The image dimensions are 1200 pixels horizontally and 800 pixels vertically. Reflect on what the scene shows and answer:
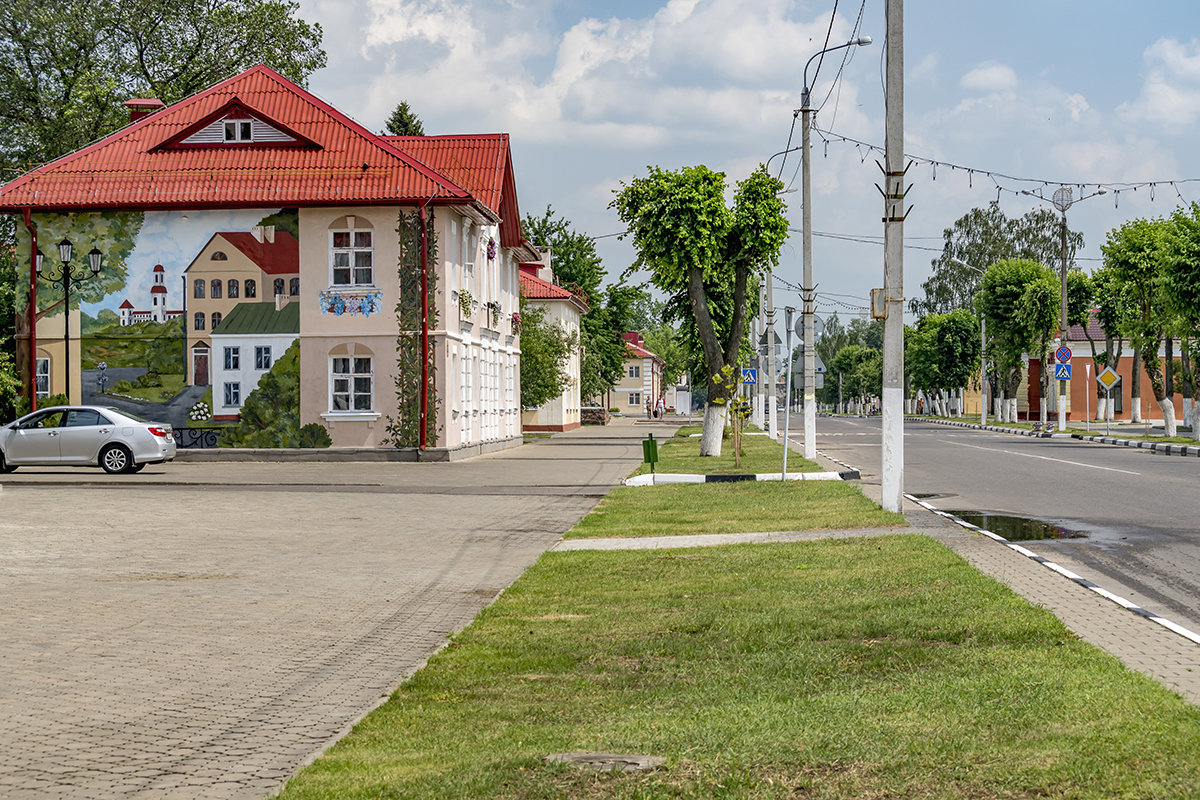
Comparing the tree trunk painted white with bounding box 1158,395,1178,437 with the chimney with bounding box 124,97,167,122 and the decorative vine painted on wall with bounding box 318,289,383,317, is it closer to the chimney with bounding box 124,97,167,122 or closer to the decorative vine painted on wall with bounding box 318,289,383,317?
the decorative vine painted on wall with bounding box 318,289,383,317

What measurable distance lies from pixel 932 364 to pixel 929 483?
272 feet

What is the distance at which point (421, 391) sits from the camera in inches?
1373

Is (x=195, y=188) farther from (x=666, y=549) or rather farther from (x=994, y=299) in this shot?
(x=994, y=299)

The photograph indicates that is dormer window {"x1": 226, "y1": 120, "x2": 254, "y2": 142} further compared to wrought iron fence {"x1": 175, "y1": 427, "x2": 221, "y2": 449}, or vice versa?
dormer window {"x1": 226, "y1": 120, "x2": 254, "y2": 142}

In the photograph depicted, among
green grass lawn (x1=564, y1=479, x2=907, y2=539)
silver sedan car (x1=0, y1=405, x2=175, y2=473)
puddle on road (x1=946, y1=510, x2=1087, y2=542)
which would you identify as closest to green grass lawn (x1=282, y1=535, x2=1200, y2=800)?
puddle on road (x1=946, y1=510, x2=1087, y2=542)

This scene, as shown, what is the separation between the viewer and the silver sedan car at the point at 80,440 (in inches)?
1110

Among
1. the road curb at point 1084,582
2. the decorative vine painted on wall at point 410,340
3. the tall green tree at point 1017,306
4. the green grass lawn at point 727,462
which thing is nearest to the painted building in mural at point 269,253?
the decorative vine painted on wall at point 410,340

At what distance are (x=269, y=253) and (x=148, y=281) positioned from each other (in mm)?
3530

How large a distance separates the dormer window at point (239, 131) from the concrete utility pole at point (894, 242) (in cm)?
2384

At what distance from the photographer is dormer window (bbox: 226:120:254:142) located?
3597 cm

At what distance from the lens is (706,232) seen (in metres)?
32.8

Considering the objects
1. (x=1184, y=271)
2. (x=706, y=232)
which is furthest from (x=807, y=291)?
(x=1184, y=271)

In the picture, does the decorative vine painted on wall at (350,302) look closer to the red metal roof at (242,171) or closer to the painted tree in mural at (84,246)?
the red metal roof at (242,171)

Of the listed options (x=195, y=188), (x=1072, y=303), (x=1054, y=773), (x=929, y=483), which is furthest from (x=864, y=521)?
(x=1072, y=303)
